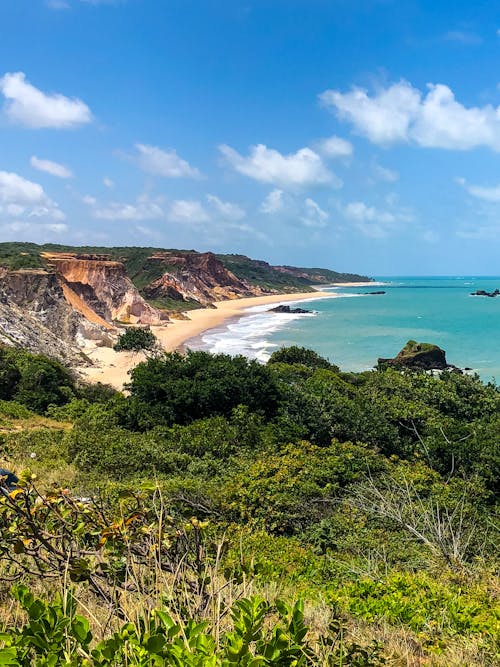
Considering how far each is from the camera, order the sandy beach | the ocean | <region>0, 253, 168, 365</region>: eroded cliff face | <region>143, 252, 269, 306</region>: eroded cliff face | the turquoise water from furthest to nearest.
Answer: <region>143, 252, 269, 306</region>: eroded cliff face → the ocean → the turquoise water → <region>0, 253, 168, 365</region>: eroded cliff face → the sandy beach

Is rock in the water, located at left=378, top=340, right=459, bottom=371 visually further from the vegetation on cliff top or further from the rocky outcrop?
the vegetation on cliff top

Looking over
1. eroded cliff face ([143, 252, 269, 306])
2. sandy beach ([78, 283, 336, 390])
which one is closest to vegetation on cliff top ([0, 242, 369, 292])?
eroded cliff face ([143, 252, 269, 306])

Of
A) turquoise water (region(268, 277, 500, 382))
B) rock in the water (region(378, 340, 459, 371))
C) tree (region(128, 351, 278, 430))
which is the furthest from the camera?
turquoise water (region(268, 277, 500, 382))

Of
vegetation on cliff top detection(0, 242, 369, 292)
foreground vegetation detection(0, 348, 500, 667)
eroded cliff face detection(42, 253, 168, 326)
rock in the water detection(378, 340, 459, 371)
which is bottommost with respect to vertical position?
rock in the water detection(378, 340, 459, 371)

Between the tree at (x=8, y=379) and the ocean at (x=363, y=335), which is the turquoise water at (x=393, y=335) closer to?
the ocean at (x=363, y=335)

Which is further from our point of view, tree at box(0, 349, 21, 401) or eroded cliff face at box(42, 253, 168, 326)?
eroded cliff face at box(42, 253, 168, 326)

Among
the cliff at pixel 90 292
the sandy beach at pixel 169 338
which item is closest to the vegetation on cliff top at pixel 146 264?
the cliff at pixel 90 292

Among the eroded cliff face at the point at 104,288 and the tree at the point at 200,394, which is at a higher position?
the eroded cliff face at the point at 104,288
